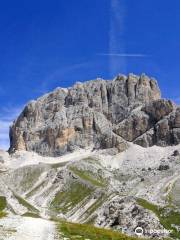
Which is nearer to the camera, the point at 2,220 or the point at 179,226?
the point at 2,220

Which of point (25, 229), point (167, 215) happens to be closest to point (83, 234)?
point (25, 229)

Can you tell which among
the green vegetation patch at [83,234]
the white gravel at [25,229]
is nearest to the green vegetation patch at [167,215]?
the white gravel at [25,229]

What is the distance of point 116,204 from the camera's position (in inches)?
6486

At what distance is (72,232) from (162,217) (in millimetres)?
117988

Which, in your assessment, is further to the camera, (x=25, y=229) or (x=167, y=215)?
(x=167, y=215)

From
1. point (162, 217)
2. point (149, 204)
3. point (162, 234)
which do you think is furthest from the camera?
point (149, 204)

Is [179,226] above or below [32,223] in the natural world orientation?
above

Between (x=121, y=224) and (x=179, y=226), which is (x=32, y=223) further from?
(x=179, y=226)

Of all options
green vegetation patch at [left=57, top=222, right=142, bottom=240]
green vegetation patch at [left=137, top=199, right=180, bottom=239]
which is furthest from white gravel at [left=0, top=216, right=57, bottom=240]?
green vegetation patch at [left=137, top=199, right=180, bottom=239]

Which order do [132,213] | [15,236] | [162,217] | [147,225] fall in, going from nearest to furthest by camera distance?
[15,236]
[147,225]
[132,213]
[162,217]

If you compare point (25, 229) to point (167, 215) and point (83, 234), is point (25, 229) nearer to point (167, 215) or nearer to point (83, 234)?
point (83, 234)

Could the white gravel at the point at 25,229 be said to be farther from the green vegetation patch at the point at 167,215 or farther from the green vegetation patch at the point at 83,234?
the green vegetation patch at the point at 167,215

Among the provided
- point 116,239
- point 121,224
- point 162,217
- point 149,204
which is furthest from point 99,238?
point 149,204

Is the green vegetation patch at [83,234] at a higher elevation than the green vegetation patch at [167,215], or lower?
lower
